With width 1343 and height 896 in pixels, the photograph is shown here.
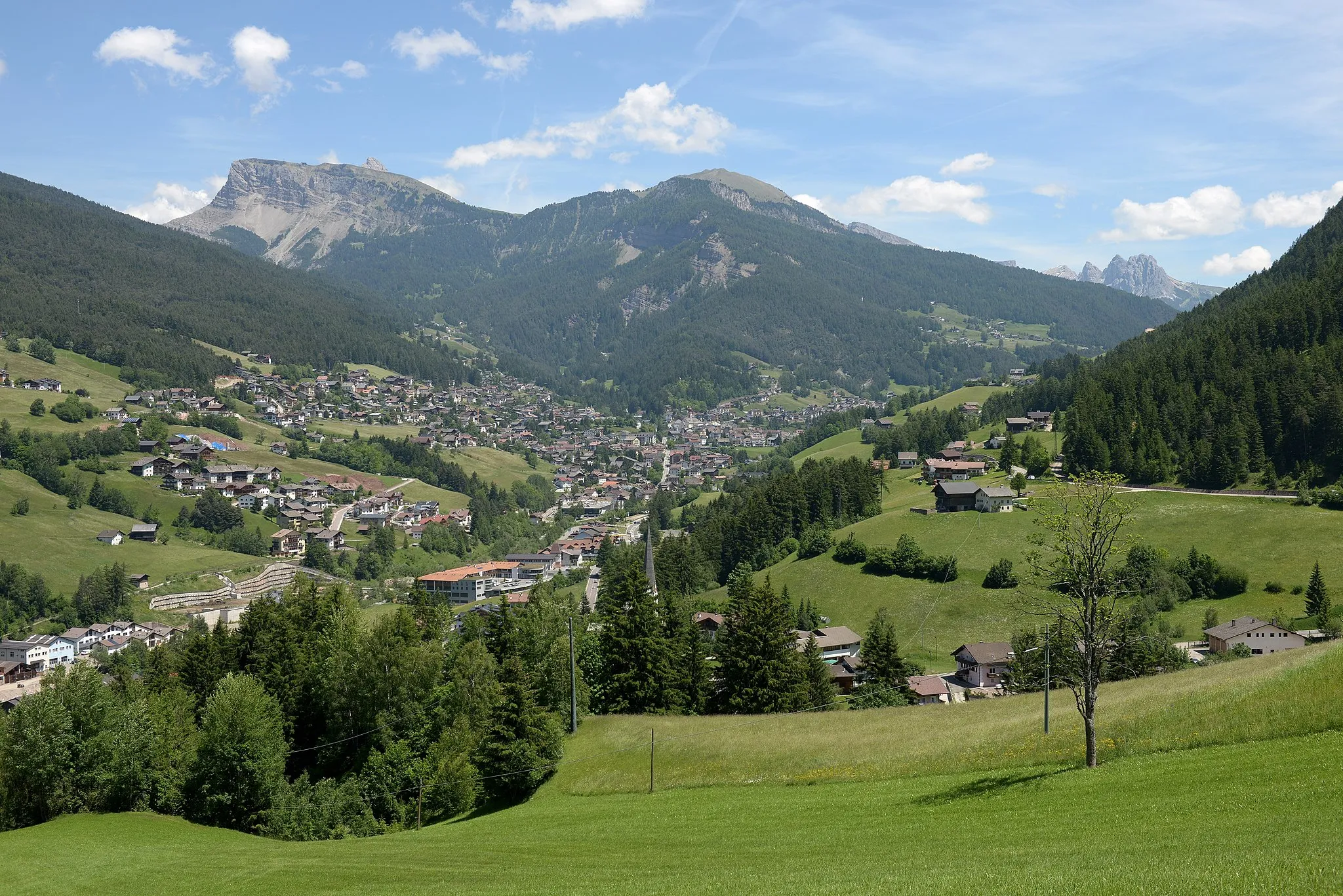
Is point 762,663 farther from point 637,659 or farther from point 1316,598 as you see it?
point 1316,598

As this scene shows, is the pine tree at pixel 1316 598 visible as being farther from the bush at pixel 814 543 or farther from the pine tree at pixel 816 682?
the bush at pixel 814 543

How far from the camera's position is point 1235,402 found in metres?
104

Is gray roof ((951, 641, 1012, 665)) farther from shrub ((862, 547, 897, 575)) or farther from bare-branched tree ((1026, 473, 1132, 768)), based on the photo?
bare-branched tree ((1026, 473, 1132, 768))

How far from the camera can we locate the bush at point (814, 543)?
100250mm

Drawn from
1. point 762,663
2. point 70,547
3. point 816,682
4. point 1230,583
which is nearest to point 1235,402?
point 1230,583

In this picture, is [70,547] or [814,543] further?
[70,547]

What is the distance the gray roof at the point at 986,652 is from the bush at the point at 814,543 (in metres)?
29.4

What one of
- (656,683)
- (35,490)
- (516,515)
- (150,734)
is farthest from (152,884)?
(516,515)

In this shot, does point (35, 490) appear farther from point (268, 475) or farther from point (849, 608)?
point (849, 608)

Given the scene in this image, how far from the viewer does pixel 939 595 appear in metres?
83.1

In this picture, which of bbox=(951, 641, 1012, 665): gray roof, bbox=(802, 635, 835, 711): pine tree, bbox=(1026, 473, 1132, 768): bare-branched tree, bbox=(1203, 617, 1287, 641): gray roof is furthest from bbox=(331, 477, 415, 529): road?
bbox=(1026, 473, 1132, 768): bare-branched tree

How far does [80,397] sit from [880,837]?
669ft

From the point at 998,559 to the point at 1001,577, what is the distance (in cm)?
480

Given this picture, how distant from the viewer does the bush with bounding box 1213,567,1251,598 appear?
74375 millimetres
